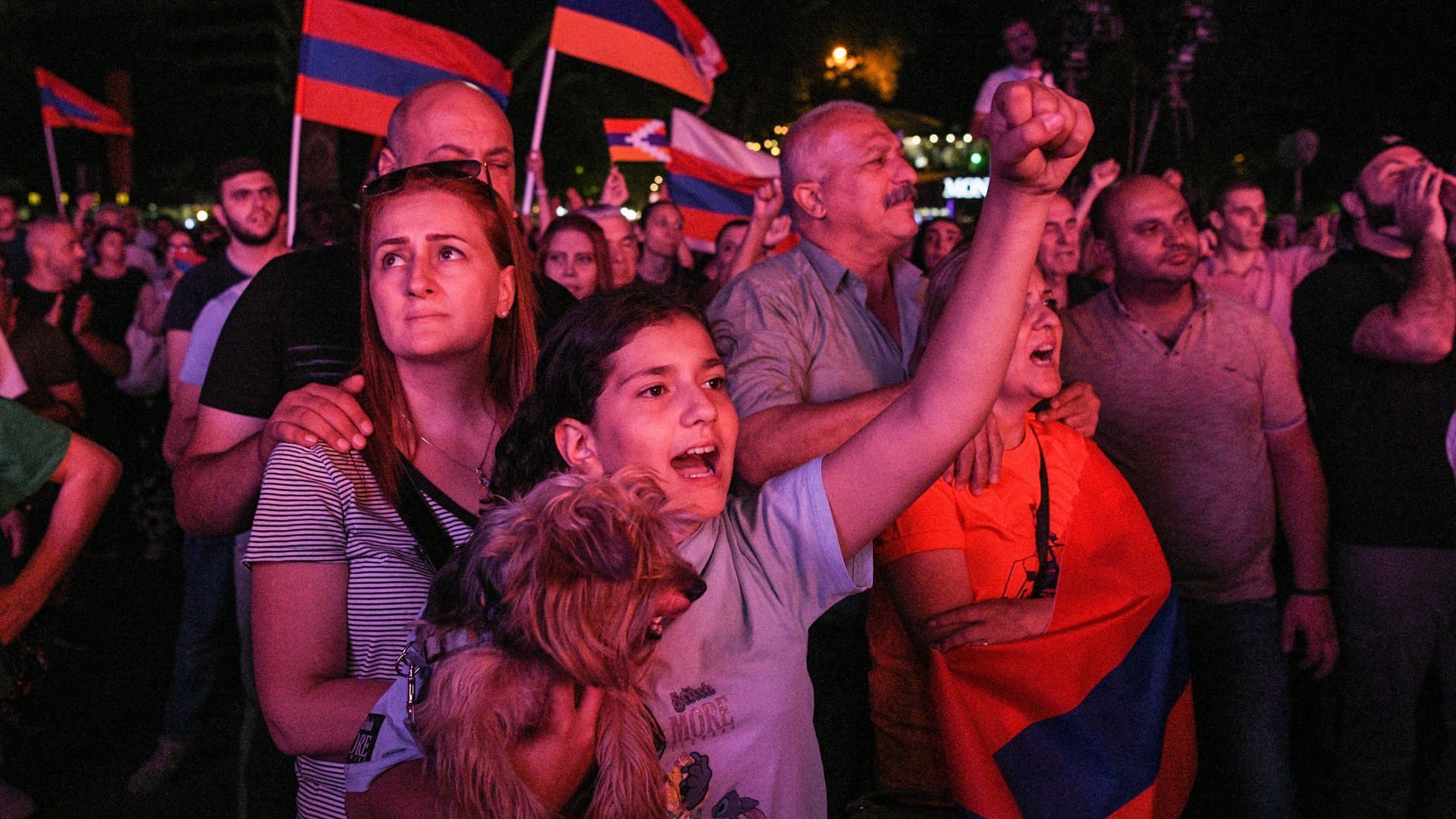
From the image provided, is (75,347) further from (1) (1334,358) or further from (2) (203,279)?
(1) (1334,358)

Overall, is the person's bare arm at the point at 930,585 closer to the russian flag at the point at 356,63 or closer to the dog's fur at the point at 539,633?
the dog's fur at the point at 539,633

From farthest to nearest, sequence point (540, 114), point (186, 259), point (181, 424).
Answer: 1. point (186, 259)
2. point (540, 114)
3. point (181, 424)

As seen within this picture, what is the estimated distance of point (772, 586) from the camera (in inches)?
72.7

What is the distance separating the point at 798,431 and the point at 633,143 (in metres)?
6.72

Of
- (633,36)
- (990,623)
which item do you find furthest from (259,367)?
(633,36)

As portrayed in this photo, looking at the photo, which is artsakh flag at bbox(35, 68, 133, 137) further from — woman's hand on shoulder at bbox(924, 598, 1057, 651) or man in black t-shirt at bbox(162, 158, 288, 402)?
woman's hand on shoulder at bbox(924, 598, 1057, 651)

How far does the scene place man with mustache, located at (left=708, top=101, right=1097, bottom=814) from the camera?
2557mm

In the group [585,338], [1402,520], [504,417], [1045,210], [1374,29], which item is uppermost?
[1374,29]

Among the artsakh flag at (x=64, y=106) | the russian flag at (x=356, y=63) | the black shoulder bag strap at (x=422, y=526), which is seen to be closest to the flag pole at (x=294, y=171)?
the russian flag at (x=356, y=63)

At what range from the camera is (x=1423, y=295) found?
3430 mm

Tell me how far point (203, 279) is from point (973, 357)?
15.6 ft

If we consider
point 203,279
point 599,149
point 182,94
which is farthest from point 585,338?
point 182,94

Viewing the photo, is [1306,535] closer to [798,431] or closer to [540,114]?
[798,431]

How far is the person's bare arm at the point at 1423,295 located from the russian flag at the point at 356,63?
389 centimetres
